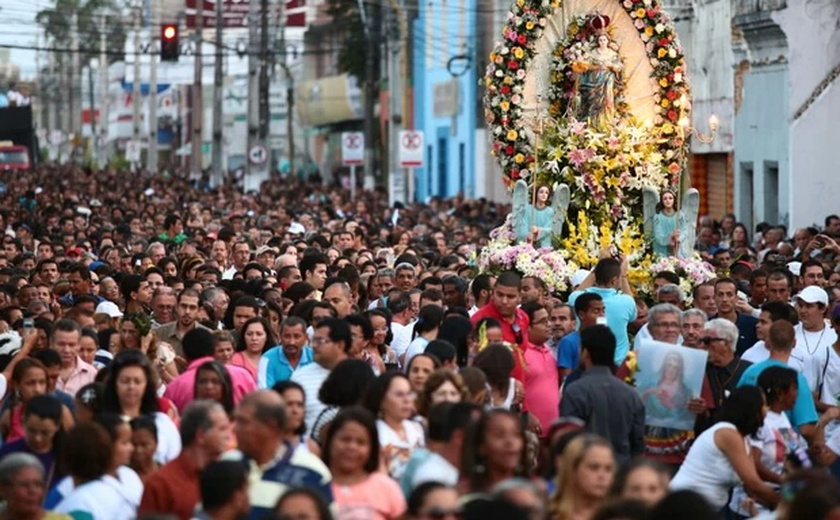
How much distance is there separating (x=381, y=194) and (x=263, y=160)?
10.3 ft

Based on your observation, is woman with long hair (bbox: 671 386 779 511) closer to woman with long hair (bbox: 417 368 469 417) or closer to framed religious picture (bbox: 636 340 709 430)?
woman with long hair (bbox: 417 368 469 417)

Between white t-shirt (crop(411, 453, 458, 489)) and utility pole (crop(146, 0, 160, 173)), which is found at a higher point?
utility pole (crop(146, 0, 160, 173))

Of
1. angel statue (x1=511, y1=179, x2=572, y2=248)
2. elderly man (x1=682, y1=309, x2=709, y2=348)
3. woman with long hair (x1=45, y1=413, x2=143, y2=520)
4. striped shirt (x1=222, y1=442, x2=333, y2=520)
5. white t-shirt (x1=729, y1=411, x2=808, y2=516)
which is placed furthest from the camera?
angel statue (x1=511, y1=179, x2=572, y2=248)

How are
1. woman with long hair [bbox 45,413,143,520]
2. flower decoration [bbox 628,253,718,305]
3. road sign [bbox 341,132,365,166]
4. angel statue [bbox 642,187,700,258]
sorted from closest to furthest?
woman with long hair [bbox 45,413,143,520], flower decoration [bbox 628,253,718,305], angel statue [bbox 642,187,700,258], road sign [bbox 341,132,365,166]

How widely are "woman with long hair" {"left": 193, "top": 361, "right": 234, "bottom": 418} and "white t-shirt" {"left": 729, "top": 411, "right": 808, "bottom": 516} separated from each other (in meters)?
2.63

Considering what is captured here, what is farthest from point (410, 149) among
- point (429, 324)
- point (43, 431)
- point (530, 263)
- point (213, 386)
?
point (43, 431)

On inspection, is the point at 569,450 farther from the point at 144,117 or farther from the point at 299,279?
the point at 144,117

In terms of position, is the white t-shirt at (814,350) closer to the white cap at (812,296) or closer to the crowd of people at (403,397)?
the crowd of people at (403,397)

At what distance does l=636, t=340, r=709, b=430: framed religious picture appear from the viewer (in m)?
13.0

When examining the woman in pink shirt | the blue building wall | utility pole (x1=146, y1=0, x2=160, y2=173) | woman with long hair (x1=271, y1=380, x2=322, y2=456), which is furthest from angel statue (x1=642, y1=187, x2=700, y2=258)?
utility pole (x1=146, y1=0, x2=160, y2=173)

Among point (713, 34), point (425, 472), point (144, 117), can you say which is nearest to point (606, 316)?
point (425, 472)

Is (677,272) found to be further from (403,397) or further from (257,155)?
(257,155)

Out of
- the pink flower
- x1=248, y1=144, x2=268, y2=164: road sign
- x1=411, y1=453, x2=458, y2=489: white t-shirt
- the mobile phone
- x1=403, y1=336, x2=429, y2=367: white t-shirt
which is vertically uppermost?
the pink flower

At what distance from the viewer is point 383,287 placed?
1914 cm
